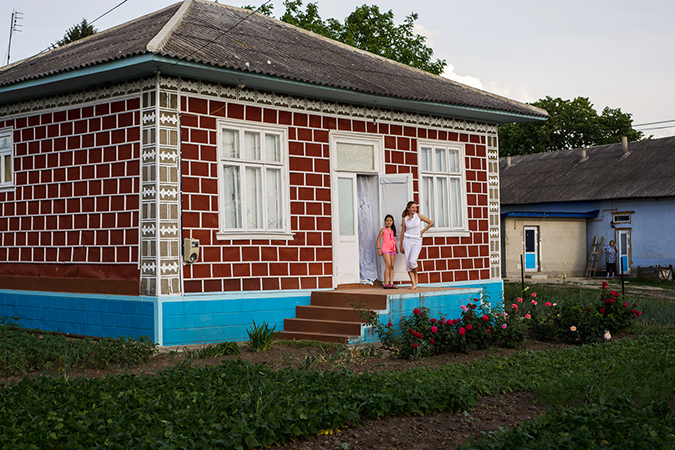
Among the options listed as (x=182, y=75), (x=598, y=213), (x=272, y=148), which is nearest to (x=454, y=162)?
(x=272, y=148)

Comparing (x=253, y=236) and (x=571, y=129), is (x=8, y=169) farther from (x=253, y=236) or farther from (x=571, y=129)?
(x=571, y=129)

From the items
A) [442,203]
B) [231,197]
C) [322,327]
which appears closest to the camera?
[322,327]

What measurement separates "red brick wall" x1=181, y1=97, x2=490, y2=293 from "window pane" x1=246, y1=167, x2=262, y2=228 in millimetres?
361

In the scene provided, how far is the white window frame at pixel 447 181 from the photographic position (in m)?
13.7

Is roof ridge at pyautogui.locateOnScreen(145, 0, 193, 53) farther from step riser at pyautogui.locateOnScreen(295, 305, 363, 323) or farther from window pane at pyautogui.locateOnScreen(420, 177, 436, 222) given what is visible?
window pane at pyautogui.locateOnScreen(420, 177, 436, 222)

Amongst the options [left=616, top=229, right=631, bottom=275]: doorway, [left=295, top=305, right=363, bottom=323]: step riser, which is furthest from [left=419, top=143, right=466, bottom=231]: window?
[left=616, top=229, right=631, bottom=275]: doorway

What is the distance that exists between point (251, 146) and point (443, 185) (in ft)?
14.5

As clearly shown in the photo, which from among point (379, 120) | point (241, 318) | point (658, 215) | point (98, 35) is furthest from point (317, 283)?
point (658, 215)

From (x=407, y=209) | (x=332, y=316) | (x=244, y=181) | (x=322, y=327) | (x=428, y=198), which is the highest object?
(x=244, y=181)

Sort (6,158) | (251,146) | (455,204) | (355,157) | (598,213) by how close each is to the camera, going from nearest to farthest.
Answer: (251,146)
(6,158)
(355,157)
(455,204)
(598,213)

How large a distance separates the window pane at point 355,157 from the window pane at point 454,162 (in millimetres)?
2074

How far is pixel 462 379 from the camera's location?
286 inches

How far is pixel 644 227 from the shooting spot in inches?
1169

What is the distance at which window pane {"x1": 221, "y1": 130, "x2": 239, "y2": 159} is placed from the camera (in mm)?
11008
